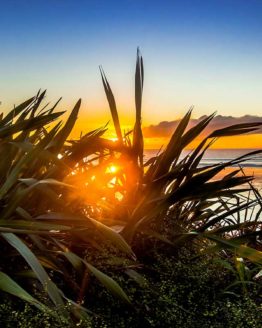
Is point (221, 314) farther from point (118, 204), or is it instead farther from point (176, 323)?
point (118, 204)

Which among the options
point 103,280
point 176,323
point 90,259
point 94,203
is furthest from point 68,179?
point 176,323

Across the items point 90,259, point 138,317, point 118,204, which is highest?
point 118,204

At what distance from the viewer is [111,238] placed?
170cm

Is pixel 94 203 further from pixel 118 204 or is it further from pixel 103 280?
pixel 103 280

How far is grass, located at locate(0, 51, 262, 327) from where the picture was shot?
5.57 feet

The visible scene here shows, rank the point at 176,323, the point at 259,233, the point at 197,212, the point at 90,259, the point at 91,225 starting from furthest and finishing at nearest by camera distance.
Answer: the point at 197,212 < the point at 259,233 < the point at 90,259 < the point at 91,225 < the point at 176,323

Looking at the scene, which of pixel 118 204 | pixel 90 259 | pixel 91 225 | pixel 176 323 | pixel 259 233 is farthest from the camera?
pixel 118 204

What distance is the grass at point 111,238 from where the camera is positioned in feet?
5.57

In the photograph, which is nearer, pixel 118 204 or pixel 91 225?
pixel 91 225

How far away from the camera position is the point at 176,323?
167 cm

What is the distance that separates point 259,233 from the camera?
2199 mm

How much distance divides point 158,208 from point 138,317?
19.1 inches

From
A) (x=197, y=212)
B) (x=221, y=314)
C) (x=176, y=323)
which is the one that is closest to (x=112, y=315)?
(x=176, y=323)

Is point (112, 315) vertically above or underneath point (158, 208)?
underneath
